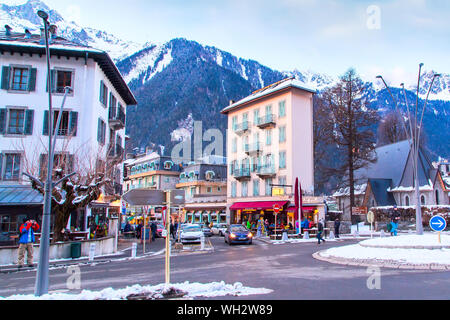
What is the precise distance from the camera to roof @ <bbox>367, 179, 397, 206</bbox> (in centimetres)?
5367

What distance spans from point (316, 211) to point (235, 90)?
130507 millimetres

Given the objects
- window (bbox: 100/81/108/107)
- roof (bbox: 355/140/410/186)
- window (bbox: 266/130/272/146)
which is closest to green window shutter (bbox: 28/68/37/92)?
window (bbox: 100/81/108/107)

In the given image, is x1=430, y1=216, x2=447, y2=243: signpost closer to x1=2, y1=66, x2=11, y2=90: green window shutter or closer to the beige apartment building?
the beige apartment building

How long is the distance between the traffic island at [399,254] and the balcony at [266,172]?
27.4 m

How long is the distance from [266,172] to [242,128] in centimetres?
816

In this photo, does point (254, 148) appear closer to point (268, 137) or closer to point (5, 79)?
point (268, 137)

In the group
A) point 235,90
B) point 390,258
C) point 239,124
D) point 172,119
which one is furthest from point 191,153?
point 390,258

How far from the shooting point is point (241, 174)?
162 ft

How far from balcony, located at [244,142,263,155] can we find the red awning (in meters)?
6.28

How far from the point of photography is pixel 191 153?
351 feet

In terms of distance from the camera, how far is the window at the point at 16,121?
29.3 metres

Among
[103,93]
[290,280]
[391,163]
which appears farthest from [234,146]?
[290,280]
